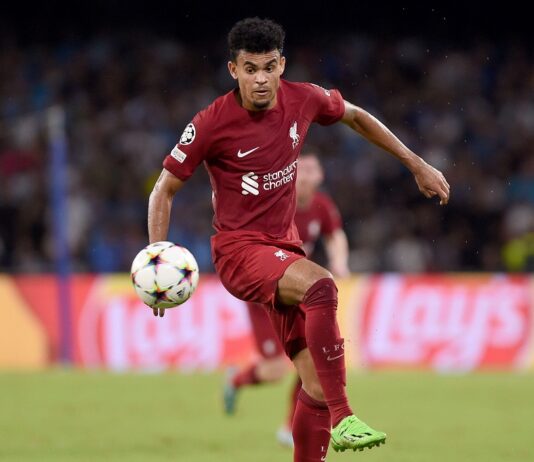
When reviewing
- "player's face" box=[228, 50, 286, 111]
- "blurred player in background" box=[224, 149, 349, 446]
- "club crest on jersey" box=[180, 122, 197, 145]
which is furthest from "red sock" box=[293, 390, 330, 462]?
"blurred player in background" box=[224, 149, 349, 446]

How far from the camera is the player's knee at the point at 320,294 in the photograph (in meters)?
5.90

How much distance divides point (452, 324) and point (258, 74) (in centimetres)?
926

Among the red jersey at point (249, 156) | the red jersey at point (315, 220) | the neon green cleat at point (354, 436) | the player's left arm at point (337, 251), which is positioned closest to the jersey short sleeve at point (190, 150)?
the red jersey at point (249, 156)

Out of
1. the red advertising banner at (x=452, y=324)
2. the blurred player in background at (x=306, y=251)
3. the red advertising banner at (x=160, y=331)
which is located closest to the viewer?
the blurred player in background at (x=306, y=251)

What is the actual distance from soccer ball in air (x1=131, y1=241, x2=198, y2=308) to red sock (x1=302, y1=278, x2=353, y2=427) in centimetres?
62

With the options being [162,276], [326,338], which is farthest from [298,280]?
[162,276]

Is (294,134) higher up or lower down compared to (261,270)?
higher up

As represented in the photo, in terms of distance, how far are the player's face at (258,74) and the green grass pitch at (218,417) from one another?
304 centimetres

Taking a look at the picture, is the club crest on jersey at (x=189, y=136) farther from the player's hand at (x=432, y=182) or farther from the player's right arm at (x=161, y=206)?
the player's hand at (x=432, y=182)

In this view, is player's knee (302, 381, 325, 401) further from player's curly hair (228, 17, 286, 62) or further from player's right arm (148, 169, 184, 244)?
player's curly hair (228, 17, 286, 62)

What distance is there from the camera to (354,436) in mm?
5578

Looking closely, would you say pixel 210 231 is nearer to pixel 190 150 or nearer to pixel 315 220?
pixel 315 220

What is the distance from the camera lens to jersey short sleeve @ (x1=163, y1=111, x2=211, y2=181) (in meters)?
6.16

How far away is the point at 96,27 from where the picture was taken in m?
20.7
